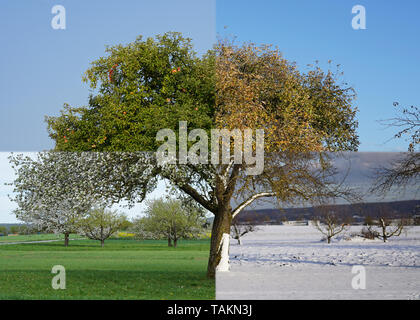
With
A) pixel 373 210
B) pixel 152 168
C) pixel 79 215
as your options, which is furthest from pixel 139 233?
pixel 373 210

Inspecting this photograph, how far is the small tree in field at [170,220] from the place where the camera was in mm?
23602

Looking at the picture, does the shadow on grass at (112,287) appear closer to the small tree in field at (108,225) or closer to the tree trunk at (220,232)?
the tree trunk at (220,232)

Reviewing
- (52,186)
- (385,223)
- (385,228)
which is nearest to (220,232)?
(52,186)

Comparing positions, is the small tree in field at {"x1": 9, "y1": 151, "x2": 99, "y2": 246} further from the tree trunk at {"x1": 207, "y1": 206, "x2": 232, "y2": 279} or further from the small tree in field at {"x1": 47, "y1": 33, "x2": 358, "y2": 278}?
the tree trunk at {"x1": 207, "y1": 206, "x2": 232, "y2": 279}

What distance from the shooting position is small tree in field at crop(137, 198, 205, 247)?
23602 millimetres

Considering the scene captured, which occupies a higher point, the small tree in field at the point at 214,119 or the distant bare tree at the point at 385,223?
the small tree in field at the point at 214,119

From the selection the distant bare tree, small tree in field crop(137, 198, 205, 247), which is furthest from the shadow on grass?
the distant bare tree

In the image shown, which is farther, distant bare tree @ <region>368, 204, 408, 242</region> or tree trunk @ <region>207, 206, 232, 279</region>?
distant bare tree @ <region>368, 204, 408, 242</region>

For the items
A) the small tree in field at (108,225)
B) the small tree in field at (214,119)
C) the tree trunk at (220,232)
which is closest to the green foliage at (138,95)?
the small tree in field at (214,119)

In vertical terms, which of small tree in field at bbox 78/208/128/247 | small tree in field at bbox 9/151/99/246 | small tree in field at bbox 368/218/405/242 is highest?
small tree in field at bbox 9/151/99/246

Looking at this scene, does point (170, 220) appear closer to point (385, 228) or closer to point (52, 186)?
point (52, 186)

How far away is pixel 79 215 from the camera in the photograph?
18781 mm

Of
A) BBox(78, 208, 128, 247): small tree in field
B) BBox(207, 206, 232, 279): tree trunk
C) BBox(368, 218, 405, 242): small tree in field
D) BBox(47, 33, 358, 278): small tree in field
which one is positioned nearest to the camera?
BBox(47, 33, 358, 278): small tree in field

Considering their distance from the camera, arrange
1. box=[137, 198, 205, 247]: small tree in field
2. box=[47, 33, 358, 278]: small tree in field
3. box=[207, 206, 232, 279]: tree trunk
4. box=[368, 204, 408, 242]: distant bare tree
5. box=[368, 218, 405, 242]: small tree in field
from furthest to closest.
Result: box=[368, 204, 408, 242]: distant bare tree
box=[368, 218, 405, 242]: small tree in field
box=[137, 198, 205, 247]: small tree in field
box=[207, 206, 232, 279]: tree trunk
box=[47, 33, 358, 278]: small tree in field
